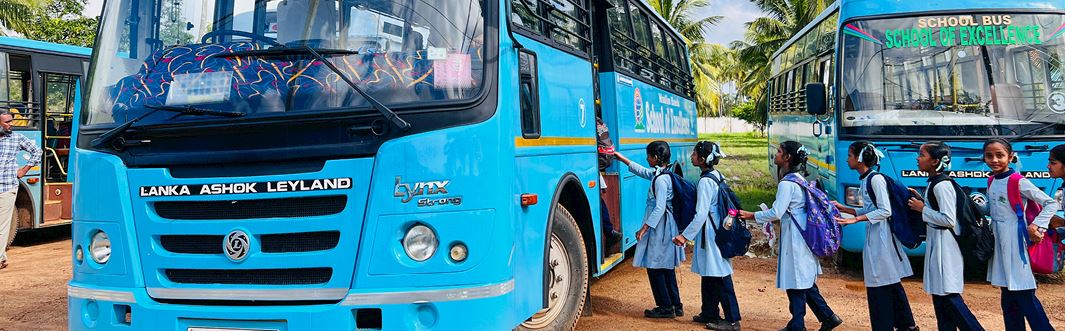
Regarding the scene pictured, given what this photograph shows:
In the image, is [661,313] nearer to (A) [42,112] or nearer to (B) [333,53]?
(B) [333,53]

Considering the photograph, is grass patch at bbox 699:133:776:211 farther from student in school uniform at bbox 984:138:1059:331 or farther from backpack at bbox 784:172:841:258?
student in school uniform at bbox 984:138:1059:331

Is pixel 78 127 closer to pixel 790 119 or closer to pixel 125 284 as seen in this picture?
pixel 125 284

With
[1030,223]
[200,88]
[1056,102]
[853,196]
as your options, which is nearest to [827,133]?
[853,196]

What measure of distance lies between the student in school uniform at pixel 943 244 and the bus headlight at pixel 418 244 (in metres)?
3.06

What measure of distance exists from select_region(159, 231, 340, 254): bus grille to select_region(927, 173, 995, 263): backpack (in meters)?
3.59

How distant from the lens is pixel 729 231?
5988 millimetres

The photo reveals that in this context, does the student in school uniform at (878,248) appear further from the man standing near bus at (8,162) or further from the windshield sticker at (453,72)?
the man standing near bus at (8,162)

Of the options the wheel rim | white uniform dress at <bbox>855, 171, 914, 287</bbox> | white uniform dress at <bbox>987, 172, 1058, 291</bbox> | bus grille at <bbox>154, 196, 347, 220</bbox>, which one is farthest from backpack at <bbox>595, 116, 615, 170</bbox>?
bus grille at <bbox>154, 196, 347, 220</bbox>

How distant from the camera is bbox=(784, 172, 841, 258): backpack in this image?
5562 millimetres

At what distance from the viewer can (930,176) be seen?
205 inches

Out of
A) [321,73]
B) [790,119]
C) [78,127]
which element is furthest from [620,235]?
[790,119]

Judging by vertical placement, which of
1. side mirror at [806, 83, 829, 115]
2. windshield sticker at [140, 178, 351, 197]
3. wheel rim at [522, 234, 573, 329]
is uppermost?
side mirror at [806, 83, 829, 115]

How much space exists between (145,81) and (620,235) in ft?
13.2

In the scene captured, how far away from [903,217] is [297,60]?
3.81 m
